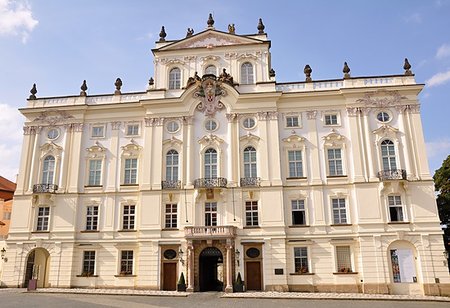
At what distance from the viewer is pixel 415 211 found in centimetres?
3011

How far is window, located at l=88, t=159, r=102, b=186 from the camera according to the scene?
3440 cm

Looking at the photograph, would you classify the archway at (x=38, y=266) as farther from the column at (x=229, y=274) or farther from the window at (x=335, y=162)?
the window at (x=335, y=162)

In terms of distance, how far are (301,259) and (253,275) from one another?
3.78m

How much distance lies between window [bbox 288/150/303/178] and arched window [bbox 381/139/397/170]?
6324mm

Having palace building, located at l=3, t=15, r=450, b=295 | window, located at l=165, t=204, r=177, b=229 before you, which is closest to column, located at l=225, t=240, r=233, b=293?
palace building, located at l=3, t=15, r=450, b=295

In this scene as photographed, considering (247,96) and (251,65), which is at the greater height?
(251,65)

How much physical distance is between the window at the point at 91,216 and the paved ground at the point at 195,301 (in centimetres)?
619

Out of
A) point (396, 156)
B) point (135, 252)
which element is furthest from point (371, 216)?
point (135, 252)

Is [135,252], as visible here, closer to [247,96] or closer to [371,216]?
[247,96]

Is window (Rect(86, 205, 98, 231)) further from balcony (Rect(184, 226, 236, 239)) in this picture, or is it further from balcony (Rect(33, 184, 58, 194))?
balcony (Rect(184, 226, 236, 239))

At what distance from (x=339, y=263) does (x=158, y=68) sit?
71.8 ft

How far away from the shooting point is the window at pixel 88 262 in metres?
32.5

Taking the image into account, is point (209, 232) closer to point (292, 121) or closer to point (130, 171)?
point (130, 171)

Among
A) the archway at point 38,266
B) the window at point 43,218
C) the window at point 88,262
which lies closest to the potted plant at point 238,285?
the window at point 88,262
